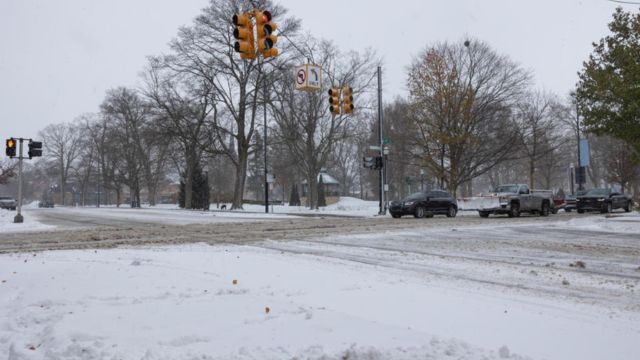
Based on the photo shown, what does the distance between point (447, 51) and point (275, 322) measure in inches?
1461

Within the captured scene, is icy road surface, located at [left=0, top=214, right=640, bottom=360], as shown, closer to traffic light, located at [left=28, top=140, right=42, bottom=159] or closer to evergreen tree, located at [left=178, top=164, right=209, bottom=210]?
traffic light, located at [left=28, top=140, right=42, bottom=159]

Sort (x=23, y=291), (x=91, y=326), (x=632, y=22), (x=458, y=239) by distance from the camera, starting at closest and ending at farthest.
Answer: (x=91, y=326), (x=23, y=291), (x=458, y=239), (x=632, y=22)

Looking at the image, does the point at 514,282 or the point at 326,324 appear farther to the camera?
the point at 514,282

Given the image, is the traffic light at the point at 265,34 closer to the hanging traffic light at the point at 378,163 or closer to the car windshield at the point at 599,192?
the hanging traffic light at the point at 378,163

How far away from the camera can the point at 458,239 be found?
578 inches

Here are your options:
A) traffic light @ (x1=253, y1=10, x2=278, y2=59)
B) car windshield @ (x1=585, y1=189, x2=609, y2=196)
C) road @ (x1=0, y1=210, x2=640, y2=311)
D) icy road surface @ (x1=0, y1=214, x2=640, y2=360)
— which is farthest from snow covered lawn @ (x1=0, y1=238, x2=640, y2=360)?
car windshield @ (x1=585, y1=189, x2=609, y2=196)

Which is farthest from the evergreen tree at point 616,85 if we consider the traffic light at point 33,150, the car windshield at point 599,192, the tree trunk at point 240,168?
the tree trunk at point 240,168

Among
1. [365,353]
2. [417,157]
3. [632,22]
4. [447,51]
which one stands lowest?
[365,353]

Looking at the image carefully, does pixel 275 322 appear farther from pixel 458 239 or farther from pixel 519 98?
pixel 519 98

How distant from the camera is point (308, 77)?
56.7 feet

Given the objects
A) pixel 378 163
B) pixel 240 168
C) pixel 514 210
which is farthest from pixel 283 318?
pixel 240 168

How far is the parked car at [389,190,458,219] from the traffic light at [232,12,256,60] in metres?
17.2

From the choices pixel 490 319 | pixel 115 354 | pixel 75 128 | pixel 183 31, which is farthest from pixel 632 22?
pixel 75 128

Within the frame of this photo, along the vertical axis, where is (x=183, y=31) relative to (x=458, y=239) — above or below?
above
